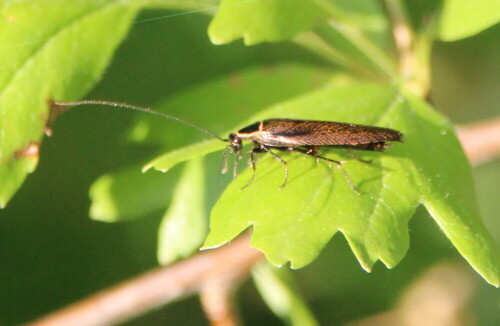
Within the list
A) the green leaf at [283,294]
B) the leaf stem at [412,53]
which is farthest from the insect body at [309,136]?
the green leaf at [283,294]

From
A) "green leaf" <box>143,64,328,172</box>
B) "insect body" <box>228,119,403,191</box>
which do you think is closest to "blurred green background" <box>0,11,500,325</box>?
"green leaf" <box>143,64,328,172</box>

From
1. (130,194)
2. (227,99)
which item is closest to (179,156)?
(130,194)

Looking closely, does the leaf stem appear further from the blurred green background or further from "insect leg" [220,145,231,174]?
the blurred green background

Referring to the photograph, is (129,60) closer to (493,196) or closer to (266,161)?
(266,161)

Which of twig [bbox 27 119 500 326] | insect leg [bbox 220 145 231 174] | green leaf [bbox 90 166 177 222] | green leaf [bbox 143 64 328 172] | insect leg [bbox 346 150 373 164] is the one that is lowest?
insect leg [bbox 346 150 373 164]

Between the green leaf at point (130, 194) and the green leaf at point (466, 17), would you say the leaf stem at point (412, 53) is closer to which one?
the green leaf at point (466, 17)

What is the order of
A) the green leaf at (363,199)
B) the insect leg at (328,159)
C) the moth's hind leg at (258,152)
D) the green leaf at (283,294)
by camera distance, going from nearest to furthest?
the green leaf at (363,199) → the insect leg at (328,159) → the moth's hind leg at (258,152) → the green leaf at (283,294)
